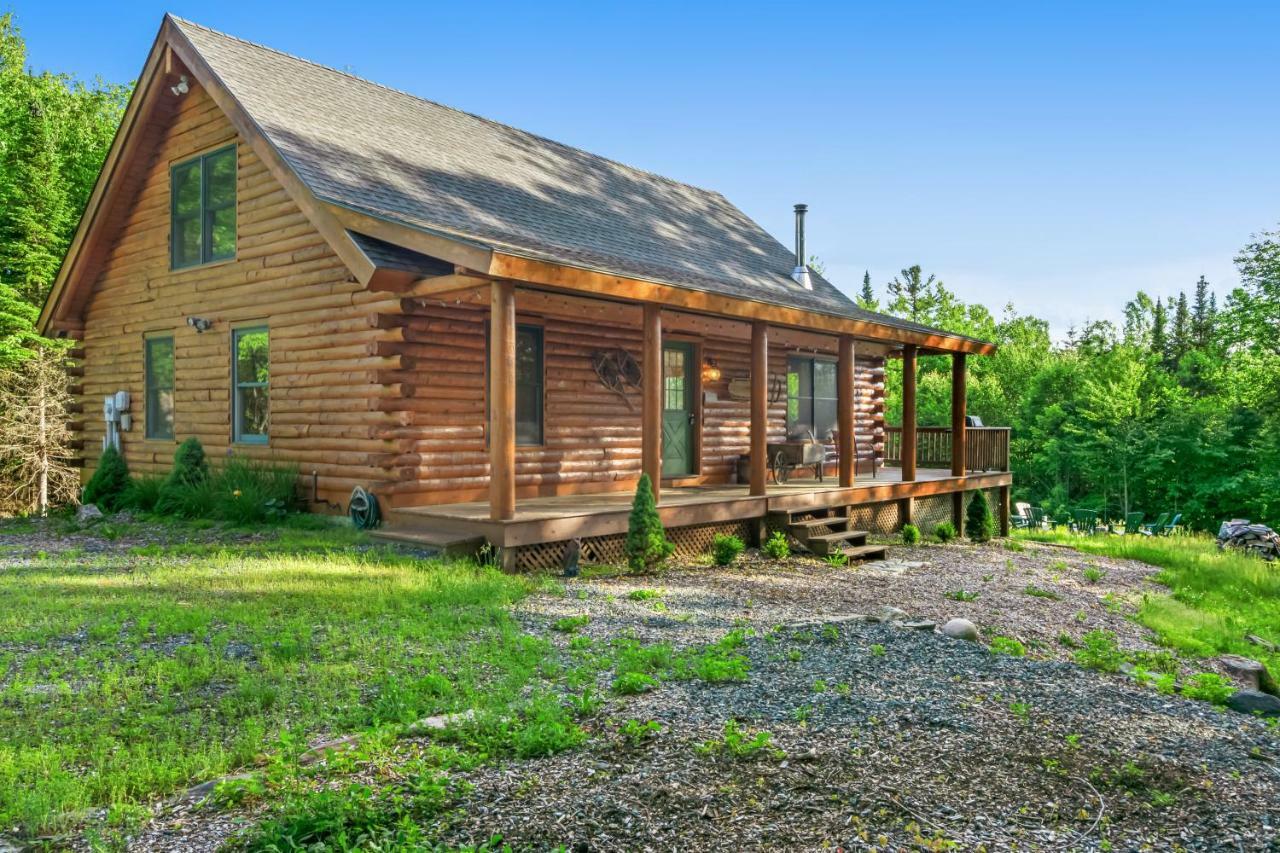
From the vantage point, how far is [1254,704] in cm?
484

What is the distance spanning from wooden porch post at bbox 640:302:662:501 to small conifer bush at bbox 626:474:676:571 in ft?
2.06

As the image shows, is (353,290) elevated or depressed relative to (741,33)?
depressed

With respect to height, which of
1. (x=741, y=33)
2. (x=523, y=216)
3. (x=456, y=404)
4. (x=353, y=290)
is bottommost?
(x=456, y=404)

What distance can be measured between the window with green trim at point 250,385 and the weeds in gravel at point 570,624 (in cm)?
706

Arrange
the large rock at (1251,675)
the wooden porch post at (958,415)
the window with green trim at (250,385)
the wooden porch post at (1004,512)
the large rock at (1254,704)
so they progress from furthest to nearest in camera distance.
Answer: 1. the wooden porch post at (1004,512)
2. the wooden porch post at (958,415)
3. the window with green trim at (250,385)
4. the large rock at (1251,675)
5. the large rock at (1254,704)

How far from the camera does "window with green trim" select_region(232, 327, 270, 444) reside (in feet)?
37.8

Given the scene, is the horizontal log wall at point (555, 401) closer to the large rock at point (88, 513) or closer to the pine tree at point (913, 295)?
the large rock at point (88, 513)

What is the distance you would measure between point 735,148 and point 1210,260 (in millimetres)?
36758

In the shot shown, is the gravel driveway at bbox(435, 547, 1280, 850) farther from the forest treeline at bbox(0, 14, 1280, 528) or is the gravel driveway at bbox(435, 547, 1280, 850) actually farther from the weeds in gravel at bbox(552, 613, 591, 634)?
the forest treeline at bbox(0, 14, 1280, 528)

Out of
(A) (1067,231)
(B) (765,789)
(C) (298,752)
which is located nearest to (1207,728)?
(B) (765,789)

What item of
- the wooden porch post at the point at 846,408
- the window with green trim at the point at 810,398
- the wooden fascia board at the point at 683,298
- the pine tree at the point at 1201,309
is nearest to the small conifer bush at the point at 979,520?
the wooden fascia board at the point at 683,298

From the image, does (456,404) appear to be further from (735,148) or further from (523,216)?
(735,148)

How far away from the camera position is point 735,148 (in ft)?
151

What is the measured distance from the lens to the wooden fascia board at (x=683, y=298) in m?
7.98
